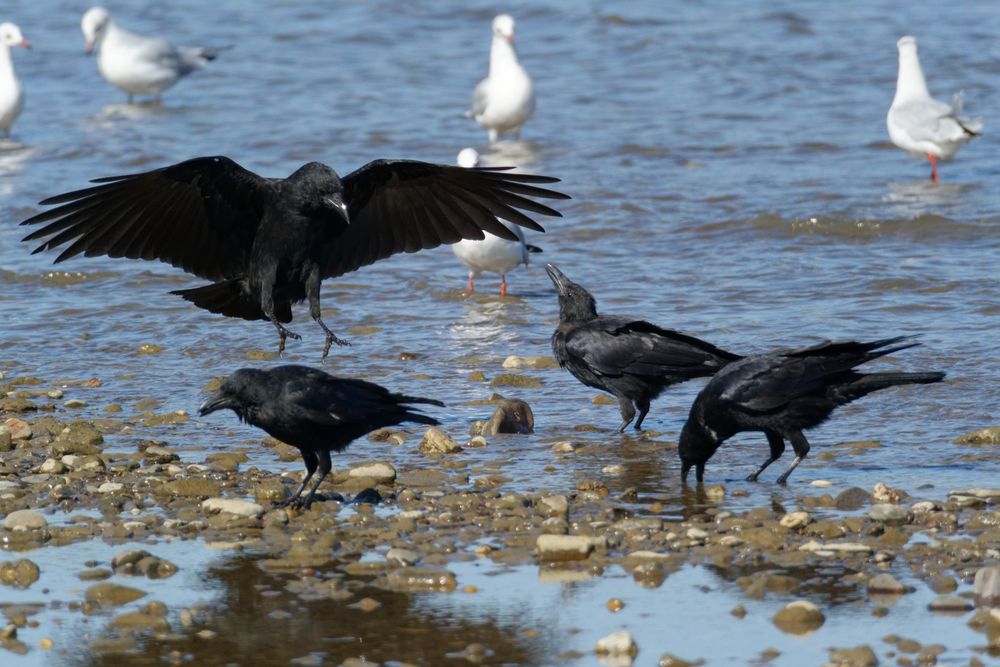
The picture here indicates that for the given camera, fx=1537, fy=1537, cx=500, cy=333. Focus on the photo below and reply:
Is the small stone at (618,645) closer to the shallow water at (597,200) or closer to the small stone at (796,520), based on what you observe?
the small stone at (796,520)

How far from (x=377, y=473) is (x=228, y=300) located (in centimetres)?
190

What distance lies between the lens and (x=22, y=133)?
55.3 ft

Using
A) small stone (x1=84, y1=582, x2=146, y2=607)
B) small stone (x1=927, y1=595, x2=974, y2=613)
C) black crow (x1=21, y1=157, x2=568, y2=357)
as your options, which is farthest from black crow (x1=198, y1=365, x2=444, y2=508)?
small stone (x1=927, y1=595, x2=974, y2=613)

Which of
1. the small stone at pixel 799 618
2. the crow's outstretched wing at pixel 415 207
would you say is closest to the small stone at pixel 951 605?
the small stone at pixel 799 618

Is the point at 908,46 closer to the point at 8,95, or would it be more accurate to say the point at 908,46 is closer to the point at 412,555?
the point at 8,95

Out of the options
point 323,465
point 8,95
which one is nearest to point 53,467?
point 323,465

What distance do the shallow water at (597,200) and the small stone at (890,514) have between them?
1.79 ft

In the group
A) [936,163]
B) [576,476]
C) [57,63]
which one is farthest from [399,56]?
[576,476]

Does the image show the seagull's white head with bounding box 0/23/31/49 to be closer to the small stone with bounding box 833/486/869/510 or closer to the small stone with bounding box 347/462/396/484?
the small stone with bounding box 347/462/396/484

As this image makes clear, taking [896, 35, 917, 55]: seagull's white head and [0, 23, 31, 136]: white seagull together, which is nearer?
[896, 35, 917, 55]: seagull's white head

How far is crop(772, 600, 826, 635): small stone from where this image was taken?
4.66 metres

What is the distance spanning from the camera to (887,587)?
4.94 meters

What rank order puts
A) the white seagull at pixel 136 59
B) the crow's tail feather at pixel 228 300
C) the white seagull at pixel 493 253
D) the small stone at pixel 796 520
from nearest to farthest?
the small stone at pixel 796 520 → the crow's tail feather at pixel 228 300 → the white seagull at pixel 493 253 → the white seagull at pixel 136 59

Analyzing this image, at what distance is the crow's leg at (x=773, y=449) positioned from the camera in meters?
6.63
